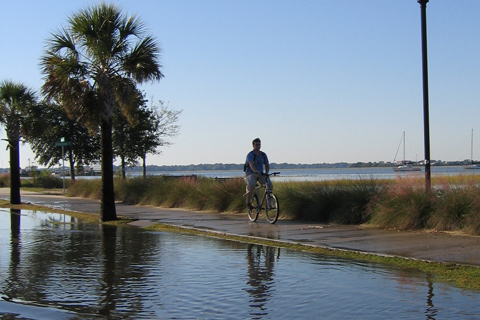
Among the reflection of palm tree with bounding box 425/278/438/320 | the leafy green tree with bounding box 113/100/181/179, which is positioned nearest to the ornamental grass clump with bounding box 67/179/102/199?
the leafy green tree with bounding box 113/100/181/179

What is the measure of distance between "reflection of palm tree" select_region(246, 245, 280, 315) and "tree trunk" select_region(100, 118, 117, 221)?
7.25 m

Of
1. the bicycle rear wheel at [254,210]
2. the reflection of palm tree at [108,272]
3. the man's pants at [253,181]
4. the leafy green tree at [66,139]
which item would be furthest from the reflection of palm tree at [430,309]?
the leafy green tree at [66,139]

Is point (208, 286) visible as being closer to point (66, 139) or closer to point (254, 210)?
point (254, 210)

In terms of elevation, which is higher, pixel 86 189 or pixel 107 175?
pixel 107 175

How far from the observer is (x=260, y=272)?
8.58 m

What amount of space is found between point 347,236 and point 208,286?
4.99m

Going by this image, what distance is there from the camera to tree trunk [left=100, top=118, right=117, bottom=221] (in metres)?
17.1

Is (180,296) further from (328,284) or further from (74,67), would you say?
(74,67)

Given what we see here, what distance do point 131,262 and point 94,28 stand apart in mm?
9056

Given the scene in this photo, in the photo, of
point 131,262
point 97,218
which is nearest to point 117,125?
point 97,218

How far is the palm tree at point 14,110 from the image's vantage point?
24.8m

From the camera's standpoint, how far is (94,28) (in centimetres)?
1661

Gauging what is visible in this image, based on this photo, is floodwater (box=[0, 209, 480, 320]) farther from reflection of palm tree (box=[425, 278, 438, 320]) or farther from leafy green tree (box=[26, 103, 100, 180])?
leafy green tree (box=[26, 103, 100, 180])

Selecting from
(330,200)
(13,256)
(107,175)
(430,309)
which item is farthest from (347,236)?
(107,175)
